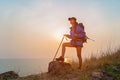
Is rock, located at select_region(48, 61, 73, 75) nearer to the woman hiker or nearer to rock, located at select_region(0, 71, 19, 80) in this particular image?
the woman hiker

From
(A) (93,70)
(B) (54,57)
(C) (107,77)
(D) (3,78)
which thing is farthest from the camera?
(B) (54,57)

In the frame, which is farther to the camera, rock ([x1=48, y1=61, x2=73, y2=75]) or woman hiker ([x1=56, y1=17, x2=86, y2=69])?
woman hiker ([x1=56, y1=17, x2=86, y2=69])

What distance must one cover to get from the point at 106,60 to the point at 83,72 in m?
1.82

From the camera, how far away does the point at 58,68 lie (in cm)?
1652

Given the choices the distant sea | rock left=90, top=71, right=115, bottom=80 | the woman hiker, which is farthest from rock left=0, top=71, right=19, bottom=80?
rock left=90, top=71, right=115, bottom=80

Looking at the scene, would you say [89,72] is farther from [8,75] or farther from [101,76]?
[8,75]

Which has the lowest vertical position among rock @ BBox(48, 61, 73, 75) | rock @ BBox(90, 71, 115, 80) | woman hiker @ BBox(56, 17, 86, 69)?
rock @ BBox(90, 71, 115, 80)

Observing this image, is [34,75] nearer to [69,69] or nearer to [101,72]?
[69,69]

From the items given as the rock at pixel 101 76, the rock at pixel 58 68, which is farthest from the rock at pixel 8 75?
the rock at pixel 101 76

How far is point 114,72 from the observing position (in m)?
15.2

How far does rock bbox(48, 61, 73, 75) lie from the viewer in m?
16.4

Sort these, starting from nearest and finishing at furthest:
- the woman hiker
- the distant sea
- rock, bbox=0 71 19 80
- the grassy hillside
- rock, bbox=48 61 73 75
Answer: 1. the grassy hillside
2. rock, bbox=48 61 73 75
3. rock, bbox=0 71 19 80
4. the woman hiker
5. the distant sea

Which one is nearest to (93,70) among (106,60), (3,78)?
(106,60)

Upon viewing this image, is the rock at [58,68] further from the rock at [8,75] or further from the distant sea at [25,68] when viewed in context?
the rock at [8,75]
